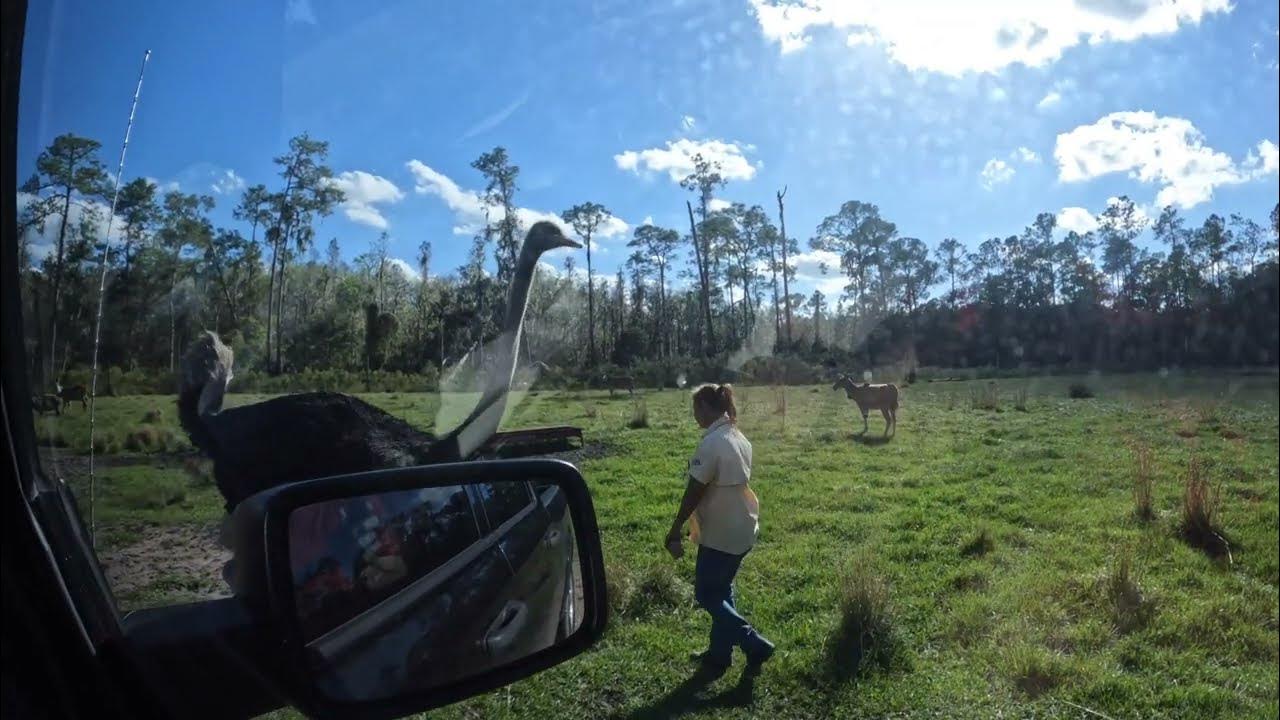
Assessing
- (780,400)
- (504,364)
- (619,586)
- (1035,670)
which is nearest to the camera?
(504,364)

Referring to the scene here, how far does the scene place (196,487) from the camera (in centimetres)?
179

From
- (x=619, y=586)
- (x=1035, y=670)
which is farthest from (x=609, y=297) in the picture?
(x=1035, y=670)

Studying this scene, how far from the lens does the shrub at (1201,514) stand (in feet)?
10.7

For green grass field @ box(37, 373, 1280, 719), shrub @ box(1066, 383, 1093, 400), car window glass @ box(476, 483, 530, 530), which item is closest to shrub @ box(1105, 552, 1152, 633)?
green grass field @ box(37, 373, 1280, 719)

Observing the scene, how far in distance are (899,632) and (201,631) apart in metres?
2.66

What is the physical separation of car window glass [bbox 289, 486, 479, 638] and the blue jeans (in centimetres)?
159

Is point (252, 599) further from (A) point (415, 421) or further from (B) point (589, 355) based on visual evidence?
(B) point (589, 355)

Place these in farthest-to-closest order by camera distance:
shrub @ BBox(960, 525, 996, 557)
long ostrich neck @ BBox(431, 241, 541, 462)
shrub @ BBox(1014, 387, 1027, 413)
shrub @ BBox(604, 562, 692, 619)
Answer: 1. shrub @ BBox(1014, 387, 1027, 413)
2. shrub @ BBox(960, 525, 996, 557)
3. shrub @ BBox(604, 562, 692, 619)
4. long ostrich neck @ BBox(431, 241, 541, 462)

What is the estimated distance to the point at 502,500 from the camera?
1983 millimetres

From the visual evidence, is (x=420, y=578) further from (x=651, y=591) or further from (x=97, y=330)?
(x=651, y=591)

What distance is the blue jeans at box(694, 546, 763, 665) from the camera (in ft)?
10.2

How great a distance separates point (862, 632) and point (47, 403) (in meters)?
2.83

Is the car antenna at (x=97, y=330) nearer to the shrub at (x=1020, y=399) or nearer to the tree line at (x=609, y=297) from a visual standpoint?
the tree line at (x=609, y=297)

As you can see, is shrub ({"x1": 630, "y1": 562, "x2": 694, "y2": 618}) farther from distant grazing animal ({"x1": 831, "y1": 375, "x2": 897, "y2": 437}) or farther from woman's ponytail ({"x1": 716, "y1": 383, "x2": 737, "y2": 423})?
distant grazing animal ({"x1": 831, "y1": 375, "x2": 897, "y2": 437})
